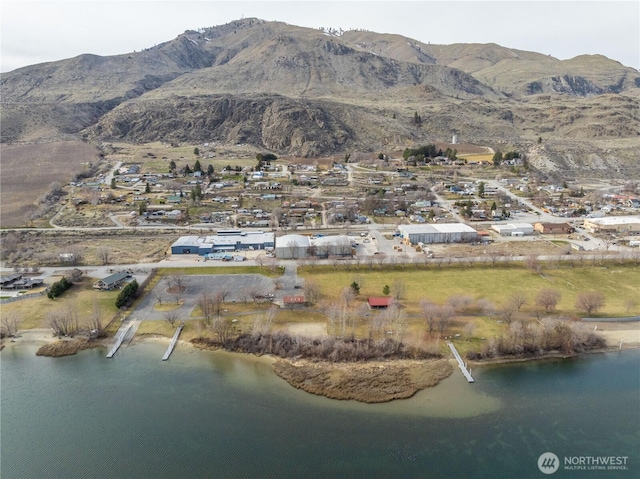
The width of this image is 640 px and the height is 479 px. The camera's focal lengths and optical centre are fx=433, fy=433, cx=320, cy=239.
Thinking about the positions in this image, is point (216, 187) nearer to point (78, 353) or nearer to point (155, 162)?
point (155, 162)

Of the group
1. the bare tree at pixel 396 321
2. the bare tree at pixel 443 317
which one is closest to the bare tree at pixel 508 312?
the bare tree at pixel 443 317

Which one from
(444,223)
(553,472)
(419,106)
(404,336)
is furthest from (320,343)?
(419,106)

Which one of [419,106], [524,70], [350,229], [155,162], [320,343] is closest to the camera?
[320,343]

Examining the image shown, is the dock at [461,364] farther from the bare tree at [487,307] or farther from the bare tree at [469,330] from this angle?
the bare tree at [487,307]

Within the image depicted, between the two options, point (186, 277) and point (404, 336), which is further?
point (186, 277)

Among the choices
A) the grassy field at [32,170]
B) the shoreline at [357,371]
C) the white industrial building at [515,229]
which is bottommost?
the shoreline at [357,371]

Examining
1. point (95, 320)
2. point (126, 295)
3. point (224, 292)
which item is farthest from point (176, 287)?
point (95, 320)

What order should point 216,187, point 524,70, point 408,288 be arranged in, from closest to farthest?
point 408,288, point 216,187, point 524,70
